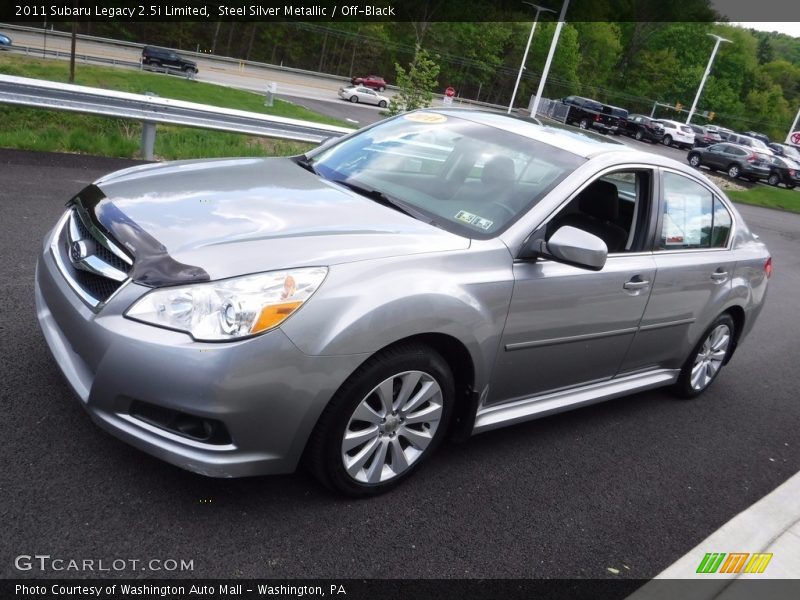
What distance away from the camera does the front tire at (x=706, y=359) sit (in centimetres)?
496

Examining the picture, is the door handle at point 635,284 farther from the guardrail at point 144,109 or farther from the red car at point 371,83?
the red car at point 371,83

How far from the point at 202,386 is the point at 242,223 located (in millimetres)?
808

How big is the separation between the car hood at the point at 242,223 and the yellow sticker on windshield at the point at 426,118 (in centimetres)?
97

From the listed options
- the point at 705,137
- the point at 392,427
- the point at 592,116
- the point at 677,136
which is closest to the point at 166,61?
the point at 592,116

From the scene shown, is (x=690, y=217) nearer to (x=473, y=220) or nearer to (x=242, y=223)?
(x=473, y=220)

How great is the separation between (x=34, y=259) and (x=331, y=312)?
3.35 meters

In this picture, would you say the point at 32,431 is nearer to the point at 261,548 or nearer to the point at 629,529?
the point at 261,548

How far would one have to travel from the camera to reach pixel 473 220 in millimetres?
3473

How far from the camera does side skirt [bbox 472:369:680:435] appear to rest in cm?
352

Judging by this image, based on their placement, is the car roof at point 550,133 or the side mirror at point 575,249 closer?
the side mirror at point 575,249

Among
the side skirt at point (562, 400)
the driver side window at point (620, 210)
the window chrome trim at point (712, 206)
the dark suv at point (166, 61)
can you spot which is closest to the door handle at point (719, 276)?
the window chrome trim at point (712, 206)

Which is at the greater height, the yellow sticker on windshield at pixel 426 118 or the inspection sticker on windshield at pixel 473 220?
the yellow sticker on windshield at pixel 426 118

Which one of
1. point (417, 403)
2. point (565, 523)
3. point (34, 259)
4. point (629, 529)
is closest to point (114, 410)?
point (417, 403)

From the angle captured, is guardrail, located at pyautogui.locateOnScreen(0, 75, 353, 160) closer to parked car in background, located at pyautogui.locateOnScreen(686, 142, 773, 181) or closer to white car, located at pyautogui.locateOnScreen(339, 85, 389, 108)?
parked car in background, located at pyautogui.locateOnScreen(686, 142, 773, 181)
